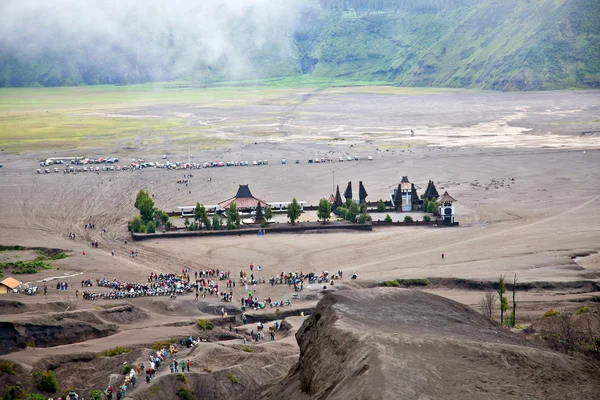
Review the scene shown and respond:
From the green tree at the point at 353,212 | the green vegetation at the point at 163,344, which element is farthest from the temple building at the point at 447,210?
the green vegetation at the point at 163,344

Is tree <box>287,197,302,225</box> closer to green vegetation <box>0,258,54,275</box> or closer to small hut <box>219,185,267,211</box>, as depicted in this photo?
small hut <box>219,185,267,211</box>

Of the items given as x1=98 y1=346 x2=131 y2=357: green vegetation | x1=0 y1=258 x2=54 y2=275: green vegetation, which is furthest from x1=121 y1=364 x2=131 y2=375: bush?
x1=0 y1=258 x2=54 y2=275: green vegetation

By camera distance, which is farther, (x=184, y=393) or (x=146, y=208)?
(x=146, y=208)

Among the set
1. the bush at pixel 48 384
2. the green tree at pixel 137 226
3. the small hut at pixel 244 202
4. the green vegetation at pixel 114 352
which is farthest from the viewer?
the small hut at pixel 244 202

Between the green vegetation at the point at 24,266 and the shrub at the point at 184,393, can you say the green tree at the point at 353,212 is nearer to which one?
the green vegetation at the point at 24,266

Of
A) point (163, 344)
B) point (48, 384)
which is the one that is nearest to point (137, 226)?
point (163, 344)

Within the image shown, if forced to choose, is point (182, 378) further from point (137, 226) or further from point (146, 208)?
point (146, 208)

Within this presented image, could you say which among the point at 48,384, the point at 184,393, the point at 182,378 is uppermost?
the point at 182,378
